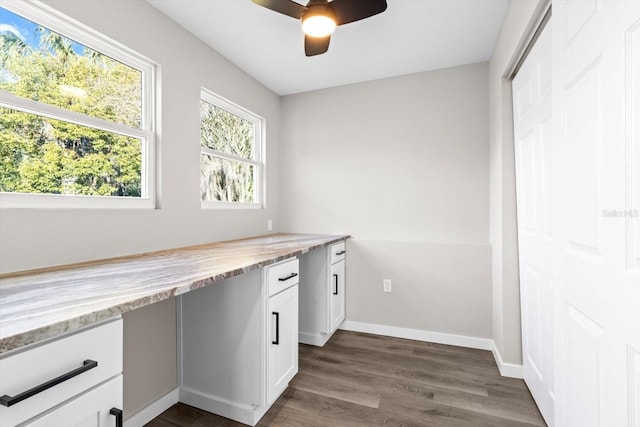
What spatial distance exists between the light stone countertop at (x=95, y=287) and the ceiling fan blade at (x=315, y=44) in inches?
51.8

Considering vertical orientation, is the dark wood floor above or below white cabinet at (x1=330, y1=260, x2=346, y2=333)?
below

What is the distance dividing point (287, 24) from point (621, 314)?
7.56 ft

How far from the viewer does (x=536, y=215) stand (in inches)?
68.2

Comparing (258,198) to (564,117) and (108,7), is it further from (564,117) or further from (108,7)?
(564,117)

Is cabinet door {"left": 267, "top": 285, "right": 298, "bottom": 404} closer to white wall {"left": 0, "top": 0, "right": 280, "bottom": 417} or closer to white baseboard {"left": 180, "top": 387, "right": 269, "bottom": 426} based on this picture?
white baseboard {"left": 180, "top": 387, "right": 269, "bottom": 426}

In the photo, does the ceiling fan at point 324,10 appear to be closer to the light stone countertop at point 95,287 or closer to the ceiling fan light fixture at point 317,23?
the ceiling fan light fixture at point 317,23

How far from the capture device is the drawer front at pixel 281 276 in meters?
1.64

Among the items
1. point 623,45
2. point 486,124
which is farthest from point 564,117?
point 486,124

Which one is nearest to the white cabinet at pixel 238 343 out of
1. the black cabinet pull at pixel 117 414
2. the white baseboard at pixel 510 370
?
the black cabinet pull at pixel 117 414

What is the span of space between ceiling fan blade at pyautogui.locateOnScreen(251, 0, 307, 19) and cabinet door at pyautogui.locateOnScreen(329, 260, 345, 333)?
1.92 meters

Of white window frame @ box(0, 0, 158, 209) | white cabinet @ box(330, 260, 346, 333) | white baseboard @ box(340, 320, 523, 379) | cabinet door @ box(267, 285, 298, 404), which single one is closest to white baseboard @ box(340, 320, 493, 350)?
white baseboard @ box(340, 320, 523, 379)

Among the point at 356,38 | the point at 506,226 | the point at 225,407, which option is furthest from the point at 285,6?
the point at 225,407

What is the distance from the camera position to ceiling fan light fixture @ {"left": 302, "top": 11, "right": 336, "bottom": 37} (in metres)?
1.52

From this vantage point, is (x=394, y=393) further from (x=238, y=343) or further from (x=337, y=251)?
(x=337, y=251)
